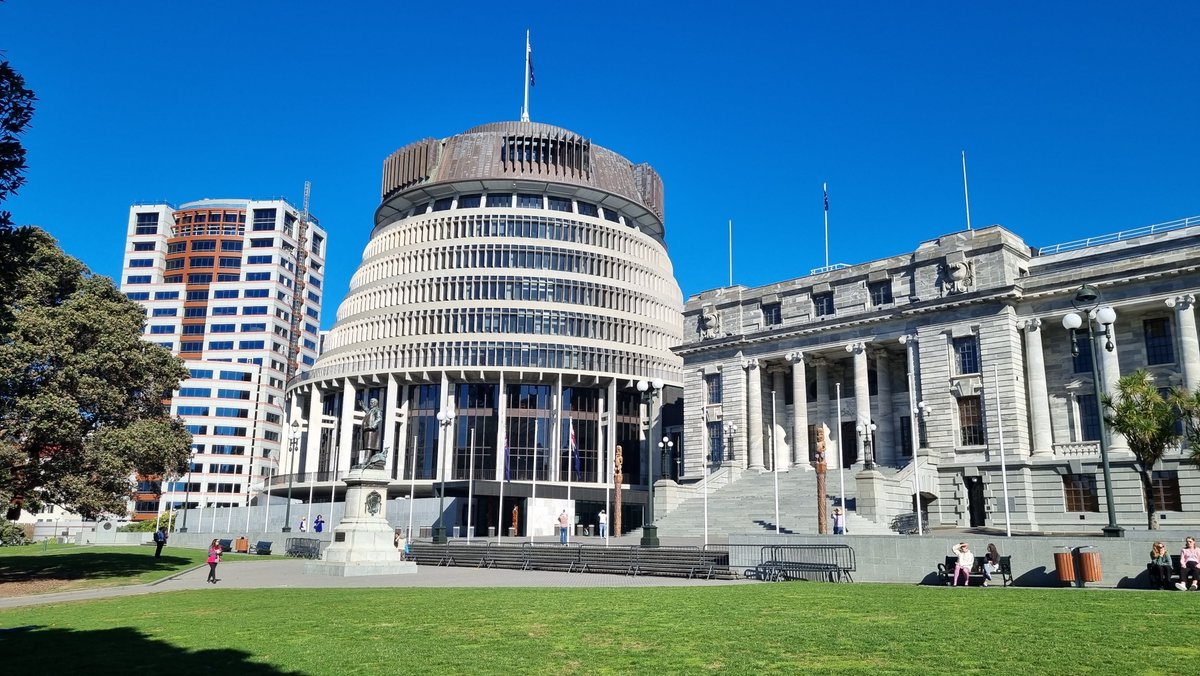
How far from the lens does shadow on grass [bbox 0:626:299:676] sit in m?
13.1

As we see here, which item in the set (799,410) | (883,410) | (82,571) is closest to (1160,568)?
(883,410)

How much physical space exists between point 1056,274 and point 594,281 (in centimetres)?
4920

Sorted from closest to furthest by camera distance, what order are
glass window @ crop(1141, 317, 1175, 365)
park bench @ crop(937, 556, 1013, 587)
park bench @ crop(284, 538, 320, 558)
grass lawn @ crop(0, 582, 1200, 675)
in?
grass lawn @ crop(0, 582, 1200, 675), park bench @ crop(937, 556, 1013, 587), glass window @ crop(1141, 317, 1175, 365), park bench @ crop(284, 538, 320, 558)

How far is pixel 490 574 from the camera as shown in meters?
36.3

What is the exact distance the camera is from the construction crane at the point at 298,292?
508ft

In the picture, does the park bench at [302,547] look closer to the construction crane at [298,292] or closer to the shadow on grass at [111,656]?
the shadow on grass at [111,656]

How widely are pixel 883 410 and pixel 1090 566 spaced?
3797 centimetres

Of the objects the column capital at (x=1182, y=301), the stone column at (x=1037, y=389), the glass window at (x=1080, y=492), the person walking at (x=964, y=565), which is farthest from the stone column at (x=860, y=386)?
the person walking at (x=964, y=565)

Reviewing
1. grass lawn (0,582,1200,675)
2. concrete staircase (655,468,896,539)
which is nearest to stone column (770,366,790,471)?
concrete staircase (655,468,896,539)

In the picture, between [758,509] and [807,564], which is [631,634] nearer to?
[807,564]

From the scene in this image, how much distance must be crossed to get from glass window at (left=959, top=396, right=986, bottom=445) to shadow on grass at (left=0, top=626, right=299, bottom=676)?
49568 millimetres

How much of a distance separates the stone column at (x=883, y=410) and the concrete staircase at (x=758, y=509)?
20.2 feet

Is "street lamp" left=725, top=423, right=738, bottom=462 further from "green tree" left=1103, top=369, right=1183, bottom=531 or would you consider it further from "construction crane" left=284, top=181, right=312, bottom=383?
"construction crane" left=284, top=181, right=312, bottom=383

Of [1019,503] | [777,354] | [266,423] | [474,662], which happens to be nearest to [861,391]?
[777,354]
